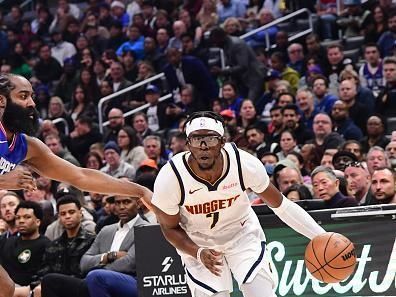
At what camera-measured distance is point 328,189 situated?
9883 mm

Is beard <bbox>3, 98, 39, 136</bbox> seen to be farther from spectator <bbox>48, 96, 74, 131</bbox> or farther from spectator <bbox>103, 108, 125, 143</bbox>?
spectator <bbox>48, 96, 74, 131</bbox>

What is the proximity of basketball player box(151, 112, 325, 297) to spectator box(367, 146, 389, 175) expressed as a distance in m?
3.56

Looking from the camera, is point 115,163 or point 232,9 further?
point 232,9

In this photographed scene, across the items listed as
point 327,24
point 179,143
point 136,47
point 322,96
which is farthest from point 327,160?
point 136,47

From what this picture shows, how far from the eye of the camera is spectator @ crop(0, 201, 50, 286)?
37.0 ft

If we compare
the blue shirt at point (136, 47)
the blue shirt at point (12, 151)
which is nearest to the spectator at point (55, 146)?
the blue shirt at point (136, 47)

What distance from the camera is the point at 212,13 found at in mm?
17578

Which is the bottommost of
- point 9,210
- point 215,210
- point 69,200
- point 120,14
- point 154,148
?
point 9,210

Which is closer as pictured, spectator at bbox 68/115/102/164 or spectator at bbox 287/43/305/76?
spectator at bbox 287/43/305/76

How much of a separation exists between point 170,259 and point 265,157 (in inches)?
100

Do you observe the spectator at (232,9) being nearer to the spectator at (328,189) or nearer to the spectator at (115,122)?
the spectator at (115,122)

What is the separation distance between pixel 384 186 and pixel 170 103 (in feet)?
22.5

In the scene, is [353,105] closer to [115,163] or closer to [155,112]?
[115,163]

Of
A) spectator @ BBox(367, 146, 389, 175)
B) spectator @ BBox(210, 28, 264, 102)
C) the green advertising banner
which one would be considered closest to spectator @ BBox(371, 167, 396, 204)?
the green advertising banner
